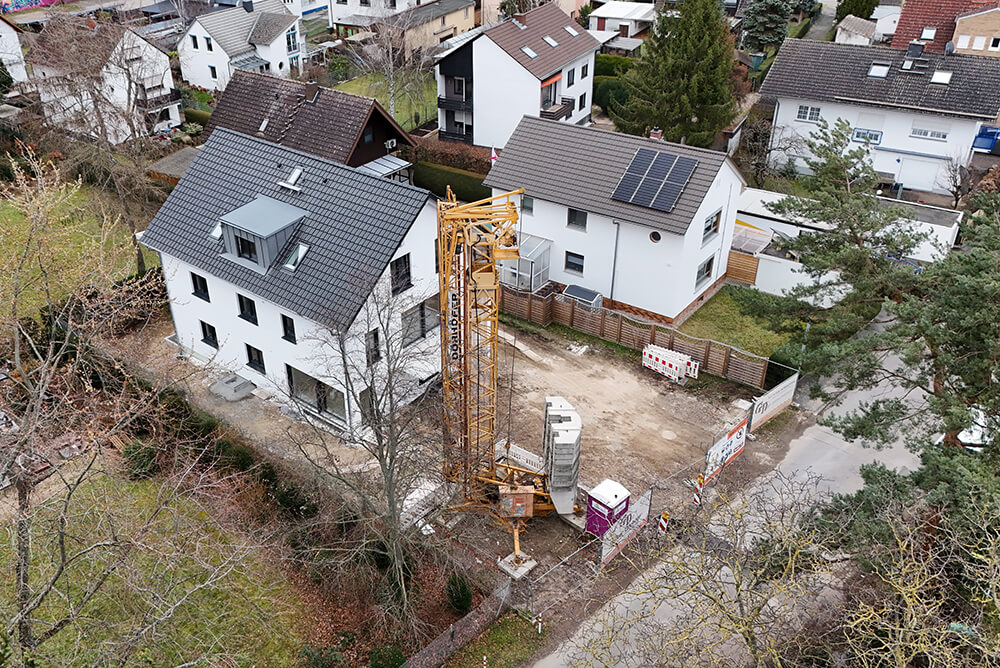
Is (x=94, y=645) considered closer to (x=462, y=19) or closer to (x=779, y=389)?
(x=779, y=389)

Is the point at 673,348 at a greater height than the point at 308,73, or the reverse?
the point at 308,73

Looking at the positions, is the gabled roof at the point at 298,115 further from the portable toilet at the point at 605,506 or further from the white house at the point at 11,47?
the portable toilet at the point at 605,506

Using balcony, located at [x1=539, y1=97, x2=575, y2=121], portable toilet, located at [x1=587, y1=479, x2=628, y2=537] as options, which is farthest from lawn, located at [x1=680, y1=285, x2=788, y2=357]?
balcony, located at [x1=539, y1=97, x2=575, y2=121]

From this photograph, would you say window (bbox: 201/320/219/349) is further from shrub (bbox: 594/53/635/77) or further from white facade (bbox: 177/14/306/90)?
shrub (bbox: 594/53/635/77)

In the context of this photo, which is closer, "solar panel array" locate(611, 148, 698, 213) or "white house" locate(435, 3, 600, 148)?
"solar panel array" locate(611, 148, 698, 213)

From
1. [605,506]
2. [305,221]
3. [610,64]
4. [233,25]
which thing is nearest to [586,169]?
[305,221]

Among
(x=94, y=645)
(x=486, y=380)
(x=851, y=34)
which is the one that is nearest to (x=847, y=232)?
(x=486, y=380)

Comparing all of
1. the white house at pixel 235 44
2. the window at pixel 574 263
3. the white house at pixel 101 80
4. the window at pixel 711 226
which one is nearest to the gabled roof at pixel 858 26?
the window at pixel 711 226

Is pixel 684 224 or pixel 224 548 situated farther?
pixel 684 224
